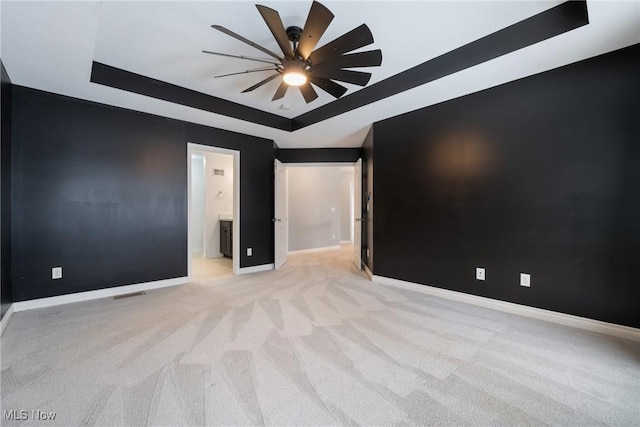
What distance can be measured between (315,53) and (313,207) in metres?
5.37

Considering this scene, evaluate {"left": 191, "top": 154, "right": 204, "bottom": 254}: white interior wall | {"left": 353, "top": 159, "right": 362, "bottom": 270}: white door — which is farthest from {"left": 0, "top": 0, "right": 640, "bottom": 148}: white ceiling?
{"left": 191, "top": 154, "right": 204, "bottom": 254}: white interior wall

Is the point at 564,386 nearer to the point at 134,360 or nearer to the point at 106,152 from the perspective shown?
the point at 134,360

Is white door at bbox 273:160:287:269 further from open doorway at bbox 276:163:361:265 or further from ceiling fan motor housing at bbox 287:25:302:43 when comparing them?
ceiling fan motor housing at bbox 287:25:302:43

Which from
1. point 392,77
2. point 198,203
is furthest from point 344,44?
point 198,203

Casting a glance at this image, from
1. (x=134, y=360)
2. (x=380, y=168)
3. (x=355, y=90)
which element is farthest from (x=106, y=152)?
(x=380, y=168)

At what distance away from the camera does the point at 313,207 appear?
24.1 feet

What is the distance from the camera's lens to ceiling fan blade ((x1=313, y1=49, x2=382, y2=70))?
2057 millimetres

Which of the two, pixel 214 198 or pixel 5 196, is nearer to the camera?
pixel 5 196

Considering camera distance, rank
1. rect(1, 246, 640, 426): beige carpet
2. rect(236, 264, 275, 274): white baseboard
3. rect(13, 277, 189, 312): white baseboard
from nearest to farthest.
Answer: rect(1, 246, 640, 426): beige carpet
rect(13, 277, 189, 312): white baseboard
rect(236, 264, 275, 274): white baseboard

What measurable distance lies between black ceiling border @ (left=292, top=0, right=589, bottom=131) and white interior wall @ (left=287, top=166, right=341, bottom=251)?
3.57 metres

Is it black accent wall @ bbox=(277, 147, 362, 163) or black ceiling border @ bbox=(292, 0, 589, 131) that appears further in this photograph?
black accent wall @ bbox=(277, 147, 362, 163)

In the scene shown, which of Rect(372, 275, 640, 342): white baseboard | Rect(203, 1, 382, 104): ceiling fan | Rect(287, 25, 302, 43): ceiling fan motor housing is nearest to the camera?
Rect(203, 1, 382, 104): ceiling fan

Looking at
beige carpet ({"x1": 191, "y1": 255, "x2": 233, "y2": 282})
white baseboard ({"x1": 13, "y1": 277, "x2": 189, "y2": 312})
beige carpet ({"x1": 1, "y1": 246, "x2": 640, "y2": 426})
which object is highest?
white baseboard ({"x1": 13, "y1": 277, "x2": 189, "y2": 312})

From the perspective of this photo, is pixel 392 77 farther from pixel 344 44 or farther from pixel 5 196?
pixel 5 196
